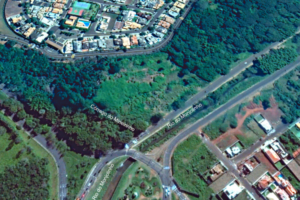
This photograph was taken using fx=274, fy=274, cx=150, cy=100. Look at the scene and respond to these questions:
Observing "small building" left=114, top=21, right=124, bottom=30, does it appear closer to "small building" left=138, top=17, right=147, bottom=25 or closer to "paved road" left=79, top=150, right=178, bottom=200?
"small building" left=138, top=17, right=147, bottom=25

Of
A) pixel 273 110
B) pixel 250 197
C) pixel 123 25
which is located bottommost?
pixel 250 197

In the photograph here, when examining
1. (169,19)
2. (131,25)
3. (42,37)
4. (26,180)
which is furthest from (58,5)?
(26,180)

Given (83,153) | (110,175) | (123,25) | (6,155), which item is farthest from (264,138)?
(6,155)

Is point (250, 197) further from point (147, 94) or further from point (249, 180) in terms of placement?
point (147, 94)

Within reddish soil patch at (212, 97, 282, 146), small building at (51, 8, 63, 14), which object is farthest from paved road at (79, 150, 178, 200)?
small building at (51, 8, 63, 14)

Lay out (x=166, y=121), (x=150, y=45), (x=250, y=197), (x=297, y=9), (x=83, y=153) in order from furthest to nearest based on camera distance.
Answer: (x=297, y=9) < (x=150, y=45) < (x=166, y=121) < (x=83, y=153) < (x=250, y=197)
